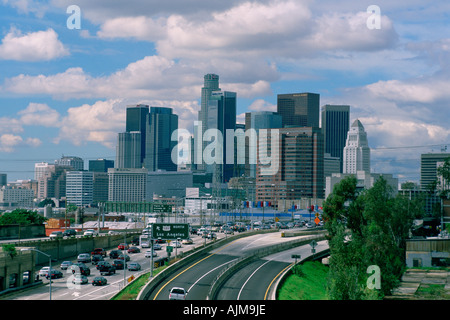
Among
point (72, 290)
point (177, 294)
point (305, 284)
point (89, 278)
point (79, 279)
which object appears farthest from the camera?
point (89, 278)

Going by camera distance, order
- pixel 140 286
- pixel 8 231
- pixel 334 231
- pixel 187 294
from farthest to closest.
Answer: pixel 8 231
pixel 334 231
pixel 140 286
pixel 187 294

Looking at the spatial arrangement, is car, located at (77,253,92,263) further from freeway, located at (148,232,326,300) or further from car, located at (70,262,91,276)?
freeway, located at (148,232,326,300)

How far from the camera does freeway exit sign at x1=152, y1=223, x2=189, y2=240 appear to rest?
71.2 m

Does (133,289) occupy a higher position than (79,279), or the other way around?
(133,289)

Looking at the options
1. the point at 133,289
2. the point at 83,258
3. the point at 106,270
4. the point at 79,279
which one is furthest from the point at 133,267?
the point at 133,289

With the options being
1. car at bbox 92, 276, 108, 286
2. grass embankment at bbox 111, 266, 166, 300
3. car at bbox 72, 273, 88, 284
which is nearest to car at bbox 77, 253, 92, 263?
car at bbox 72, 273, 88, 284

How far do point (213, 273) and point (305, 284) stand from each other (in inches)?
481

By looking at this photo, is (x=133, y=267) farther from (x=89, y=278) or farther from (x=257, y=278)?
(x=257, y=278)

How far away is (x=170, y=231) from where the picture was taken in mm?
71750

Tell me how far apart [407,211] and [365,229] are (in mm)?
18691

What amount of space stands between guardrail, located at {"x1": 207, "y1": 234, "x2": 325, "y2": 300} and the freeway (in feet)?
2.78
